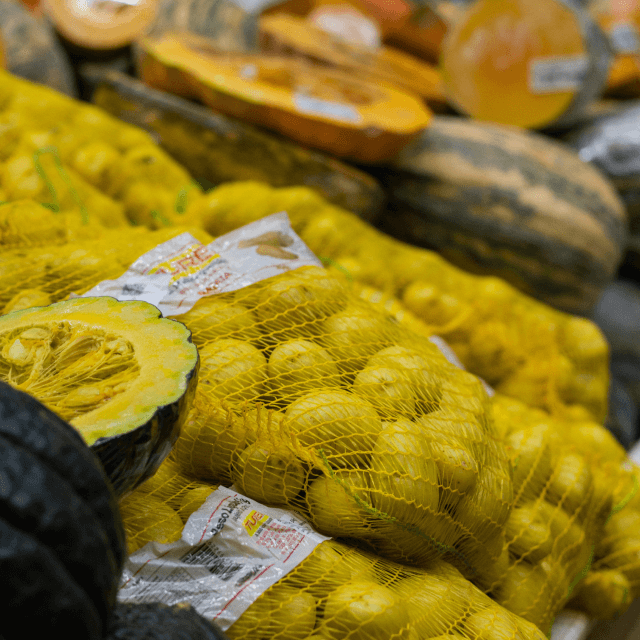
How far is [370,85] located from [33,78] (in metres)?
0.99

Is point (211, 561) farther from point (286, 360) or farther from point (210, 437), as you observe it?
point (286, 360)

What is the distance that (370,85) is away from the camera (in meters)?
Answer: 1.78

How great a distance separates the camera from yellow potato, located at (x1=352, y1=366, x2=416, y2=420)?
0.65m

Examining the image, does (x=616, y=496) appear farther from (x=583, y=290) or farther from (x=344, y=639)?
(x=583, y=290)

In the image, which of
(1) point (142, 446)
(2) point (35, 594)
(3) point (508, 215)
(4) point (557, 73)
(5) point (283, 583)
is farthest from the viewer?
(4) point (557, 73)

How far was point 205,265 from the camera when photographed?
75 cm

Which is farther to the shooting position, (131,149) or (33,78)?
(33,78)

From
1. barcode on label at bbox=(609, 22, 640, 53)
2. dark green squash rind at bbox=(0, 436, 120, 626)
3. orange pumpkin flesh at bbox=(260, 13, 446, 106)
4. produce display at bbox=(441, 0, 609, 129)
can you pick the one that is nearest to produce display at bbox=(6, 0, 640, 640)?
dark green squash rind at bbox=(0, 436, 120, 626)

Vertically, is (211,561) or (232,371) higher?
(232,371)

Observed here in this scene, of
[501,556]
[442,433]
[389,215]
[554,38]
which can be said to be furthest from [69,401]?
[554,38]

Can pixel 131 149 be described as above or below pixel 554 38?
below

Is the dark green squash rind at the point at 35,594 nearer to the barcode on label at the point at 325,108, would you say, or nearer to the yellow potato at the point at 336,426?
the yellow potato at the point at 336,426

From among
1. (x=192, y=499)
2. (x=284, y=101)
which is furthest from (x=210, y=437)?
(x=284, y=101)

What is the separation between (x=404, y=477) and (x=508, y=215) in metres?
1.18
